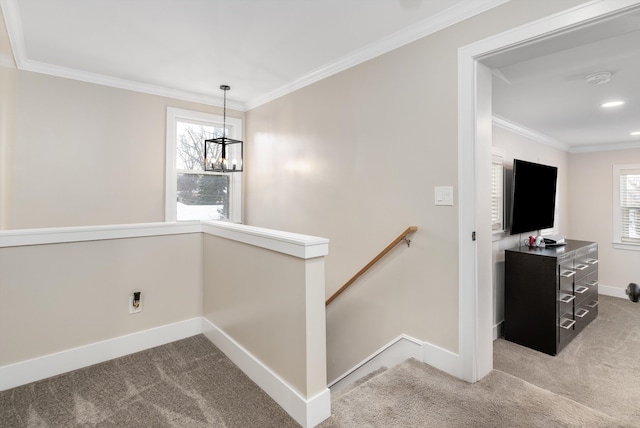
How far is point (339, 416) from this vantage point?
1.65 metres

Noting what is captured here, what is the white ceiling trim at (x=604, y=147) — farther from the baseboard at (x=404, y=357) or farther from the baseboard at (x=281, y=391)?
the baseboard at (x=281, y=391)

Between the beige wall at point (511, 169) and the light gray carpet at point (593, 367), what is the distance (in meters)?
0.53

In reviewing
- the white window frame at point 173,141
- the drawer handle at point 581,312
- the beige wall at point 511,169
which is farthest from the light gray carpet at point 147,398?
the drawer handle at point 581,312

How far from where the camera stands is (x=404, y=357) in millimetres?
2342

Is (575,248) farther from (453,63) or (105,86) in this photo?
(105,86)

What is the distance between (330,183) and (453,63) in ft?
4.77

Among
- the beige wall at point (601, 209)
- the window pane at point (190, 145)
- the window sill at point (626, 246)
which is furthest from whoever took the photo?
the beige wall at point (601, 209)

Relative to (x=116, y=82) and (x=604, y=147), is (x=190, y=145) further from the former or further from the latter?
(x=604, y=147)

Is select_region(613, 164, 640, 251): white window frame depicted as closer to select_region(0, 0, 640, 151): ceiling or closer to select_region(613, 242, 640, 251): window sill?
select_region(613, 242, 640, 251): window sill

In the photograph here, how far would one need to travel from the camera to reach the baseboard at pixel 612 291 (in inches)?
201

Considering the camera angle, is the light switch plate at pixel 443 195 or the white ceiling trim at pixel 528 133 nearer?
the light switch plate at pixel 443 195

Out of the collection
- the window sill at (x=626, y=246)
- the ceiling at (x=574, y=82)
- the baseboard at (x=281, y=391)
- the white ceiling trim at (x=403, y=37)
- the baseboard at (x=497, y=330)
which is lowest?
the baseboard at (x=497, y=330)

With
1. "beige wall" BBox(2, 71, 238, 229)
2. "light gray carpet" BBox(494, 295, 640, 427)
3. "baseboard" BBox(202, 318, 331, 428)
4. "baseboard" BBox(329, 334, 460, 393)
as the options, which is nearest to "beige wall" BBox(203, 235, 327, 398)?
"baseboard" BBox(202, 318, 331, 428)

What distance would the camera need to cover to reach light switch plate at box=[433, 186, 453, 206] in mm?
2102
